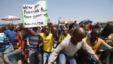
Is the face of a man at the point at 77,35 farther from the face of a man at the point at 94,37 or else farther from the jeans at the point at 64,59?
the face of a man at the point at 94,37

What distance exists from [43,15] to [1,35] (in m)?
1.54

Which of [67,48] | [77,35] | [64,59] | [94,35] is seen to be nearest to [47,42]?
[94,35]

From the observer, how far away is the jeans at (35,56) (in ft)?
34.8

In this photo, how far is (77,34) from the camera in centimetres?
554

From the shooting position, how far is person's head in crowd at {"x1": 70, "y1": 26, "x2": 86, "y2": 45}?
5.49 m

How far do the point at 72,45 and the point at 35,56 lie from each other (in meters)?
4.92

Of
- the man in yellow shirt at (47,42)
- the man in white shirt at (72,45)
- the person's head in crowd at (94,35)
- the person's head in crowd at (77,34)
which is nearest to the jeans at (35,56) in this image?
the man in yellow shirt at (47,42)

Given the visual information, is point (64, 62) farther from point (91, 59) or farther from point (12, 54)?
point (12, 54)

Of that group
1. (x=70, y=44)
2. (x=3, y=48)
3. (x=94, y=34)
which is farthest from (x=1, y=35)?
(x=70, y=44)

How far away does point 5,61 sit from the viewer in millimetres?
10570

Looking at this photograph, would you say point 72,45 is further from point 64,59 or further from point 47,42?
point 47,42

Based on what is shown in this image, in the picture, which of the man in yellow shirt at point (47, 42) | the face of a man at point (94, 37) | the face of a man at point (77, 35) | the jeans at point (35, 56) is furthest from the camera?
the man in yellow shirt at point (47, 42)

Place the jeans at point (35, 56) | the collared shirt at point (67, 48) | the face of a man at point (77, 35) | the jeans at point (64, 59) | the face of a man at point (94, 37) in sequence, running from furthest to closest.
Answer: the jeans at point (35, 56) < the face of a man at point (94, 37) < the jeans at point (64, 59) < the collared shirt at point (67, 48) < the face of a man at point (77, 35)

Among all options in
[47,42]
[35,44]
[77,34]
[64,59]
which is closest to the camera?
[77,34]
